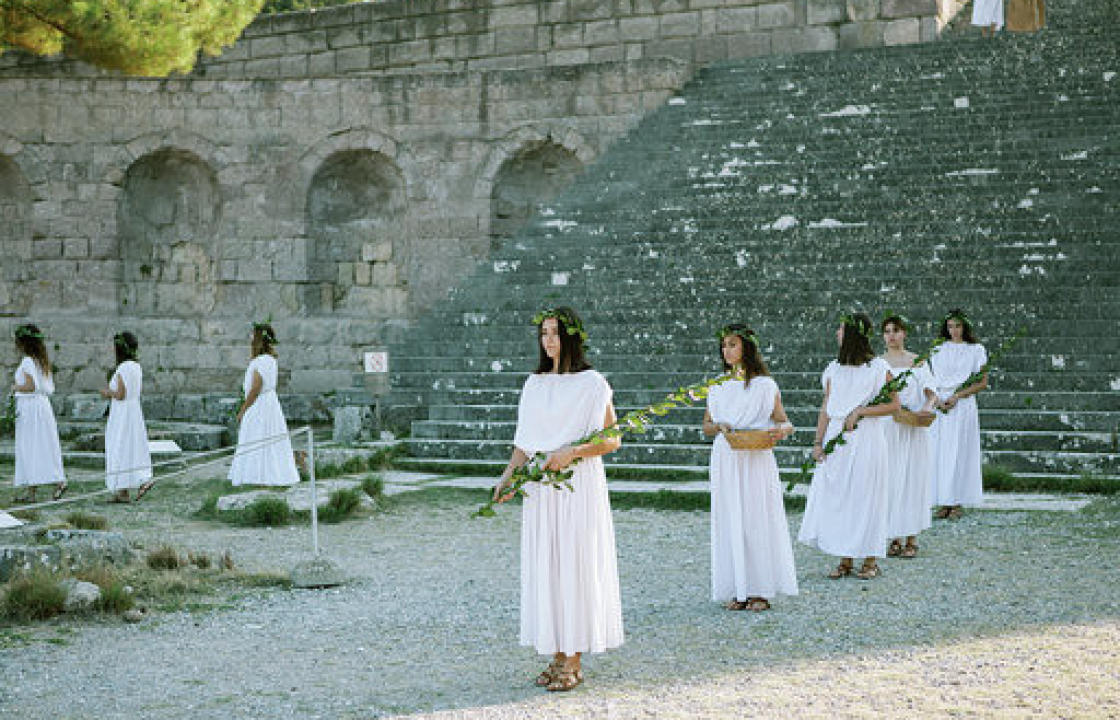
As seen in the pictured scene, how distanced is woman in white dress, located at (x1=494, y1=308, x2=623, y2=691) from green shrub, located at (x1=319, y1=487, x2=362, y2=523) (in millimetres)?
4962

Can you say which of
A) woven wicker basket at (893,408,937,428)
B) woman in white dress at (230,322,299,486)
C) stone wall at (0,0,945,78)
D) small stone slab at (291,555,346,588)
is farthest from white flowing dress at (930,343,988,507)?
stone wall at (0,0,945,78)

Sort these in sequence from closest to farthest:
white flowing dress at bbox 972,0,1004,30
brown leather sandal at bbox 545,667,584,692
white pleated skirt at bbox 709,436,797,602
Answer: brown leather sandal at bbox 545,667,584,692
white pleated skirt at bbox 709,436,797,602
white flowing dress at bbox 972,0,1004,30

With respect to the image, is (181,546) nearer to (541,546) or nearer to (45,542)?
(45,542)

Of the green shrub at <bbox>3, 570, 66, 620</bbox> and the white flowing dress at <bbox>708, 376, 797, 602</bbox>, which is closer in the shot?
the green shrub at <bbox>3, 570, 66, 620</bbox>

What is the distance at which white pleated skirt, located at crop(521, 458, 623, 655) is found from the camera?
17.9ft

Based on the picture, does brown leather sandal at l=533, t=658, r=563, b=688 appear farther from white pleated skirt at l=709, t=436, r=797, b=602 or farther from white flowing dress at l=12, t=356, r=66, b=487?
white flowing dress at l=12, t=356, r=66, b=487

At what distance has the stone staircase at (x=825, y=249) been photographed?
40.2ft

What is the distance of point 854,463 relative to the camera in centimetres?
797

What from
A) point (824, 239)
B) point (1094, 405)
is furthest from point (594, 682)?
point (824, 239)

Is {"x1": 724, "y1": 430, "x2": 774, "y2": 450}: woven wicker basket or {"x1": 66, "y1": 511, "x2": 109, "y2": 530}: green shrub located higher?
{"x1": 724, "y1": 430, "x2": 774, "y2": 450}: woven wicker basket

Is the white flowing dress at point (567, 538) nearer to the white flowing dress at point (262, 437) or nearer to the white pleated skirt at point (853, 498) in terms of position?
the white pleated skirt at point (853, 498)

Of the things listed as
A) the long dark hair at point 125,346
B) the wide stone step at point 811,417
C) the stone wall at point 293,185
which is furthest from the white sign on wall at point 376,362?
the stone wall at point 293,185

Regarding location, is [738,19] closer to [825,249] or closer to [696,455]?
[825,249]

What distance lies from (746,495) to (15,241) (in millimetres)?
15285
